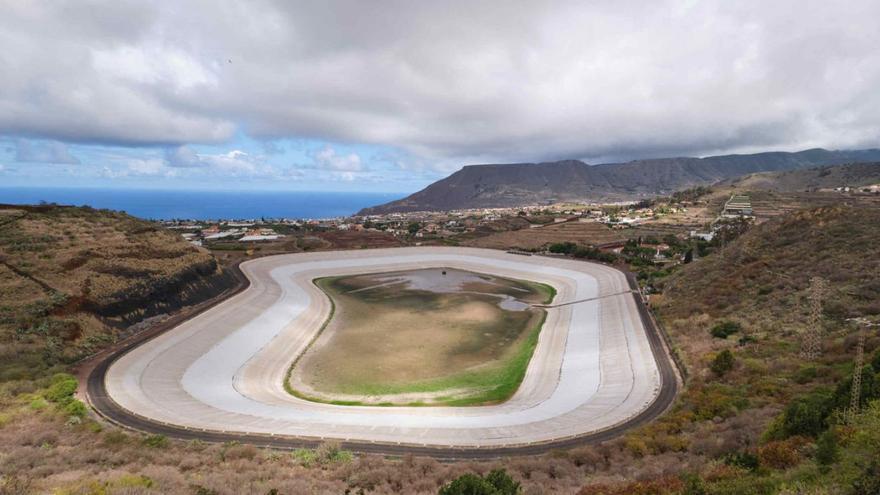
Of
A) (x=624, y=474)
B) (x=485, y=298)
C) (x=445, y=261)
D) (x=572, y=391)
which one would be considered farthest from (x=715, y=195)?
(x=624, y=474)

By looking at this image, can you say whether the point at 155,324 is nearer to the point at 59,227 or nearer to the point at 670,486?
the point at 59,227

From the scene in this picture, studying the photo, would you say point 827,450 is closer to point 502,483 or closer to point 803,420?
point 803,420

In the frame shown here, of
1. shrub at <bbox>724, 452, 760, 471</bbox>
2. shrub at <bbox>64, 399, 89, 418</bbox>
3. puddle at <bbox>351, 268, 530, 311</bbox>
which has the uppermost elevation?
shrub at <bbox>724, 452, 760, 471</bbox>

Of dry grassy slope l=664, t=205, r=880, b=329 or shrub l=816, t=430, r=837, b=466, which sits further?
dry grassy slope l=664, t=205, r=880, b=329

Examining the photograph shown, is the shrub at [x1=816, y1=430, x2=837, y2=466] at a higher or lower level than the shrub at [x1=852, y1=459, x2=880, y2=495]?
lower

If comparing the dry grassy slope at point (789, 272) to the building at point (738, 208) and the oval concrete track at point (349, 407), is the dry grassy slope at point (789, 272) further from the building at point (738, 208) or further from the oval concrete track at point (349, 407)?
the building at point (738, 208)

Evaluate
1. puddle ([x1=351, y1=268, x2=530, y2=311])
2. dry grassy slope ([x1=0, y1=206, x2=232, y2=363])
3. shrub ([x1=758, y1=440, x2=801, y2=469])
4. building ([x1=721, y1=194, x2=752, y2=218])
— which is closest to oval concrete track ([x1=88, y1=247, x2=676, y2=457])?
dry grassy slope ([x1=0, y1=206, x2=232, y2=363])

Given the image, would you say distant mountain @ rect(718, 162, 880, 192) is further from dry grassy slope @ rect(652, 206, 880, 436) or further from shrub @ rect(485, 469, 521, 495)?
shrub @ rect(485, 469, 521, 495)

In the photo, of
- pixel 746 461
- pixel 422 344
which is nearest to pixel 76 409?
pixel 422 344
